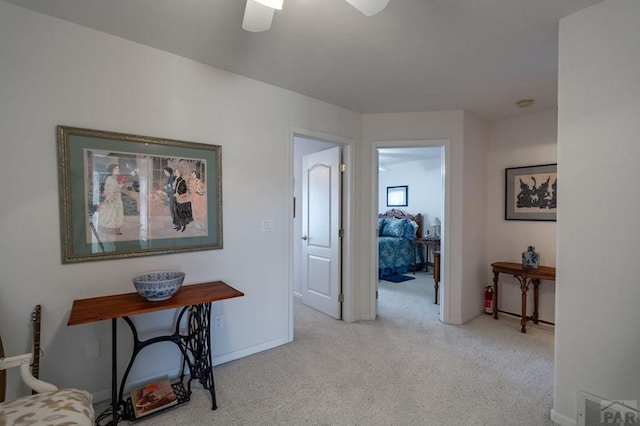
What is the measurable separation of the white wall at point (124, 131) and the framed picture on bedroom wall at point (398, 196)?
462 centimetres

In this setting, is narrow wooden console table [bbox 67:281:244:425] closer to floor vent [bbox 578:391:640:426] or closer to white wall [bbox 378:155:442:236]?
floor vent [bbox 578:391:640:426]

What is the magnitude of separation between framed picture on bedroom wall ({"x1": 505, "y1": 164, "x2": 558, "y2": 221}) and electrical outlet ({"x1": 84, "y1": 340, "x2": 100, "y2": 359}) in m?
4.14

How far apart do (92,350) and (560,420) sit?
292 centimetres

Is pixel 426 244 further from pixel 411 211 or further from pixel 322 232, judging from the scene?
pixel 322 232

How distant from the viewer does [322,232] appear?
11.7 feet

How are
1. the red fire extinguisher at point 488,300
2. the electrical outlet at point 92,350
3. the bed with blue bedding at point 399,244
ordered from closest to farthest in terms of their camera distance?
the electrical outlet at point 92,350 < the red fire extinguisher at point 488,300 < the bed with blue bedding at point 399,244

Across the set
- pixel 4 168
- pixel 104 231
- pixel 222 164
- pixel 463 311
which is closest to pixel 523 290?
pixel 463 311

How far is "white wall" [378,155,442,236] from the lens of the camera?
6.24 meters

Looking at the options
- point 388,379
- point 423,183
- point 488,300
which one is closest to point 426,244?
point 423,183

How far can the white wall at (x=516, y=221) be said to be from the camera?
10.7 feet

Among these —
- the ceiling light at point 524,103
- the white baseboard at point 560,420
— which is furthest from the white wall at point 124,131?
the ceiling light at point 524,103

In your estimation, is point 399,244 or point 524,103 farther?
point 399,244

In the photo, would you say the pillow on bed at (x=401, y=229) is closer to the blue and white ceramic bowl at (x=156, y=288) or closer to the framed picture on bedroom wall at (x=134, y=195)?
the framed picture on bedroom wall at (x=134, y=195)

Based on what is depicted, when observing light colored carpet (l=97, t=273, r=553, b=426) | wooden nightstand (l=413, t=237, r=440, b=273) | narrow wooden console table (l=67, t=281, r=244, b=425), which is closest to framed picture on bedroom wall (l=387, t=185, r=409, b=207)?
wooden nightstand (l=413, t=237, r=440, b=273)
